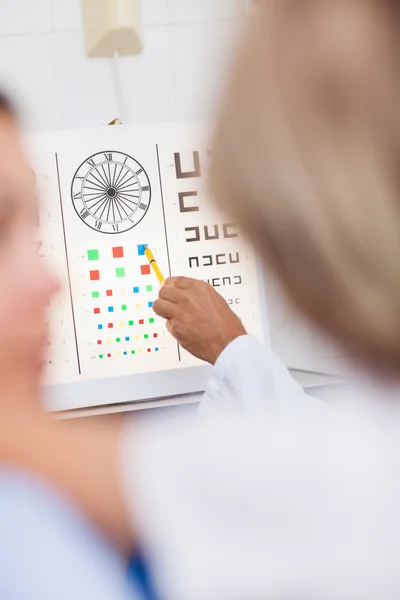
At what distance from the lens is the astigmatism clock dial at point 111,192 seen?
1345 millimetres

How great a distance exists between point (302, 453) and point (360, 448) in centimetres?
3

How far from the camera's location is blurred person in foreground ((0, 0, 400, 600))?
0.97ft

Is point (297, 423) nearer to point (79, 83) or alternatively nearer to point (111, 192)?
point (111, 192)

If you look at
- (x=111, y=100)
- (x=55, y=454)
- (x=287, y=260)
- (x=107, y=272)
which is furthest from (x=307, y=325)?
(x=111, y=100)

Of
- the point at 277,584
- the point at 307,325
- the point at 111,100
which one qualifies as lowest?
the point at 277,584

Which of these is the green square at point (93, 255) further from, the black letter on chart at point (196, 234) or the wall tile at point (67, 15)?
the wall tile at point (67, 15)

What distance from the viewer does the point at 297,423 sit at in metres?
0.33

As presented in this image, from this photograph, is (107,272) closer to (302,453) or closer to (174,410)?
(174,410)

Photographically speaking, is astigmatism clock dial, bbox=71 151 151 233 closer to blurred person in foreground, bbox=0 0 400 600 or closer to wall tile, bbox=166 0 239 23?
wall tile, bbox=166 0 239 23

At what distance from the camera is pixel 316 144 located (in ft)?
0.99

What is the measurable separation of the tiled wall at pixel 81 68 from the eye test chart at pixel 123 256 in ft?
0.88

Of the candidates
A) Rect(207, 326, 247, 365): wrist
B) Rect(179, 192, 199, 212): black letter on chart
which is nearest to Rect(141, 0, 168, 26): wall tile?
Rect(179, 192, 199, 212): black letter on chart

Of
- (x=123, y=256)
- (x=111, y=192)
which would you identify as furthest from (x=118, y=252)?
(x=111, y=192)

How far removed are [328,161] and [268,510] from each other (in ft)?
0.57
